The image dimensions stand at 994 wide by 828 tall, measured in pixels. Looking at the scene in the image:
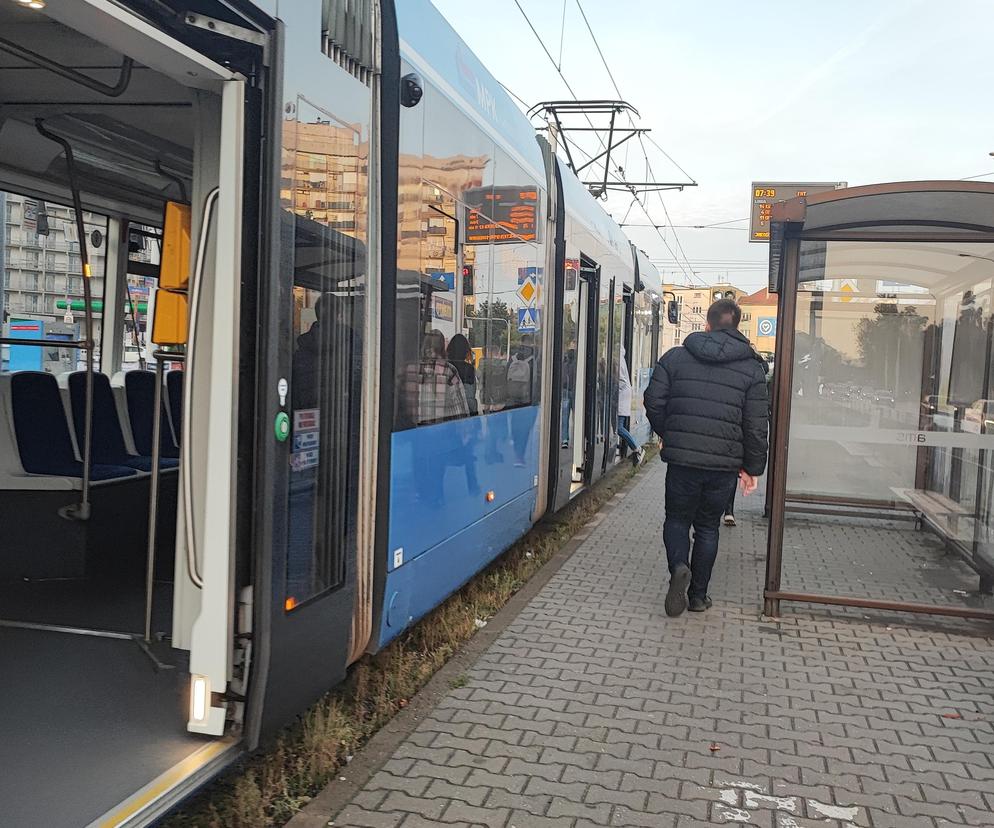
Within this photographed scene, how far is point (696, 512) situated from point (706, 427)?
1.98 feet

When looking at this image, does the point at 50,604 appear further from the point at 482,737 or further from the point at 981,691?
the point at 981,691

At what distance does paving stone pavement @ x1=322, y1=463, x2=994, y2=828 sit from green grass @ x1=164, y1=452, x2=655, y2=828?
22cm

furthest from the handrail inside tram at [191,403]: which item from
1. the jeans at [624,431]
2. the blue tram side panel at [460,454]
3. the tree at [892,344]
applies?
the jeans at [624,431]

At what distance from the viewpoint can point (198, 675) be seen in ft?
10.5

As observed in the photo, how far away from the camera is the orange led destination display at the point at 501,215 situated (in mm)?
5484

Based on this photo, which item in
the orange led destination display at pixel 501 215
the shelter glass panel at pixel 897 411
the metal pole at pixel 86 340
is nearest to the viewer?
the metal pole at pixel 86 340

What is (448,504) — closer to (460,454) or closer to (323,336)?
(460,454)

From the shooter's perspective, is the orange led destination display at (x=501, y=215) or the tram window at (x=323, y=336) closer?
the tram window at (x=323, y=336)

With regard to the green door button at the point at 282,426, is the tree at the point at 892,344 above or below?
above

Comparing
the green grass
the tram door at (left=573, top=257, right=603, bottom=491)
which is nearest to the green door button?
the green grass

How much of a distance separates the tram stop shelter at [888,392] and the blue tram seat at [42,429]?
14.3 ft

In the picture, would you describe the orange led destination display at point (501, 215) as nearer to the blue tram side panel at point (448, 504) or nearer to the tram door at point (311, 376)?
the blue tram side panel at point (448, 504)

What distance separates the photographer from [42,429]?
19.0 feet

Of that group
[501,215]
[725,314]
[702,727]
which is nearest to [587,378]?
[725,314]
